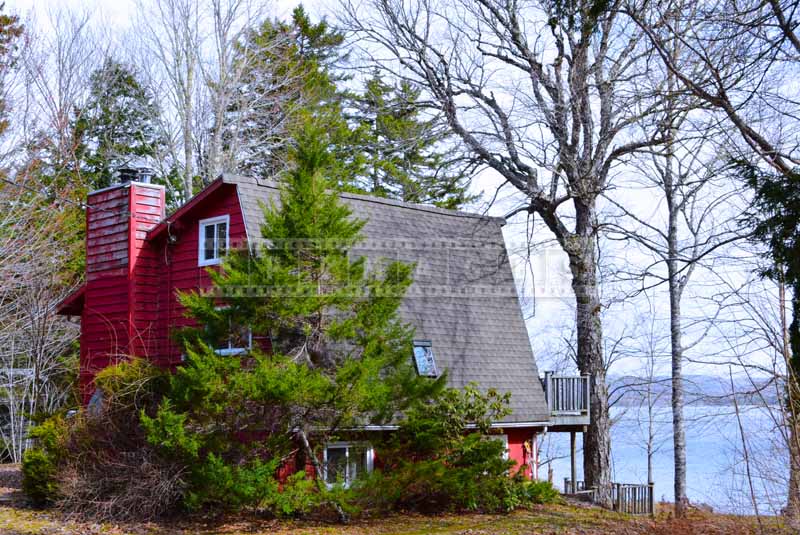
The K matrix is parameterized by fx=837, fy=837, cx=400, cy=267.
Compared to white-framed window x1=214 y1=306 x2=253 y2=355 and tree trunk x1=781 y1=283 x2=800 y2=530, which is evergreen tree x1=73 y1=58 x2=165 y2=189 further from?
tree trunk x1=781 y1=283 x2=800 y2=530

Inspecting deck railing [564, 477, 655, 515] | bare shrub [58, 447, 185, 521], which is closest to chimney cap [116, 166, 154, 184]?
bare shrub [58, 447, 185, 521]

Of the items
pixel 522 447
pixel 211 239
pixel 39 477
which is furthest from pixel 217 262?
pixel 522 447

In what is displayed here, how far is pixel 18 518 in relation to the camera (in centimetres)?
1407

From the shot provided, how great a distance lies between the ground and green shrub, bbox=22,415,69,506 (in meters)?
0.34

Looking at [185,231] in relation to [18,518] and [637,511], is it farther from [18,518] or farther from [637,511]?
[637,511]

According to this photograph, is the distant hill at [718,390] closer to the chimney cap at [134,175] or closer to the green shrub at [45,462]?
the green shrub at [45,462]

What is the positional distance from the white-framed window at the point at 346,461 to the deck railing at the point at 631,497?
565cm

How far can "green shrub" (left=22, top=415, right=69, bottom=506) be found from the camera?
14.9 m

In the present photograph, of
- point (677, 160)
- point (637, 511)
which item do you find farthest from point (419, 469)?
point (677, 160)

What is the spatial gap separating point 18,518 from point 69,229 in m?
12.7

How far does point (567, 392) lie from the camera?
61.1ft

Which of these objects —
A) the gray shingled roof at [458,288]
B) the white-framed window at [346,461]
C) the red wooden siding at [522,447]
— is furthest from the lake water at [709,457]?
the white-framed window at [346,461]

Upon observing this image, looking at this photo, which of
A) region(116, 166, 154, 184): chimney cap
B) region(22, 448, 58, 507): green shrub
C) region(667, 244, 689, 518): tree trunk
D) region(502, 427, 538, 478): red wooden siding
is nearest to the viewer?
region(22, 448, 58, 507): green shrub

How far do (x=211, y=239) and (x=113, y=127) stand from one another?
1493 centimetres
